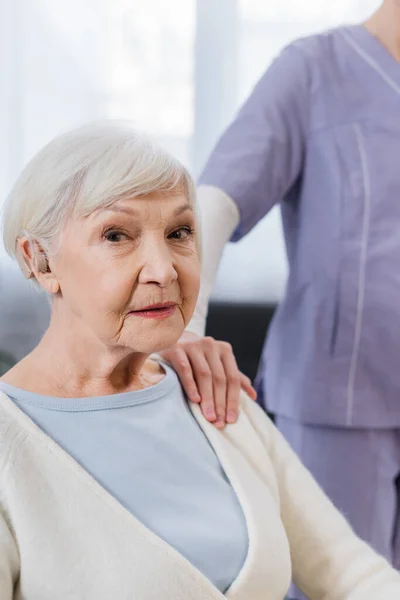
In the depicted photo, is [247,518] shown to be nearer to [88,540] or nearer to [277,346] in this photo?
[88,540]

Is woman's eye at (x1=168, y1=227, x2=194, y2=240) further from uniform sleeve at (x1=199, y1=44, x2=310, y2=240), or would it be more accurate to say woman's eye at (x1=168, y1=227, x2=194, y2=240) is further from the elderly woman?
uniform sleeve at (x1=199, y1=44, x2=310, y2=240)

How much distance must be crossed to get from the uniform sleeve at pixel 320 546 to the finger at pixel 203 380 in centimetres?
8

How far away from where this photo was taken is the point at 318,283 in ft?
4.83

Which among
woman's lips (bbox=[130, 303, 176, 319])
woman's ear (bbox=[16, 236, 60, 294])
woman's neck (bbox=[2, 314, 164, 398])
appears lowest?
woman's neck (bbox=[2, 314, 164, 398])

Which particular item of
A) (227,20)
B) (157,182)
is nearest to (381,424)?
(157,182)

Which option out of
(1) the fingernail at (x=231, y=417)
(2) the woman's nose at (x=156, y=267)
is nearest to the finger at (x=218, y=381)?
(1) the fingernail at (x=231, y=417)

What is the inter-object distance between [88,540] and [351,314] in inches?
25.6

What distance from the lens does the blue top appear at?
40.7 inches

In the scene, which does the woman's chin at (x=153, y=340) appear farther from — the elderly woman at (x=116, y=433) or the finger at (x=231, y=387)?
the finger at (x=231, y=387)

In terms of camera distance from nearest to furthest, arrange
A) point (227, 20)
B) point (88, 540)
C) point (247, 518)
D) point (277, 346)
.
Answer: point (88, 540)
point (247, 518)
point (277, 346)
point (227, 20)

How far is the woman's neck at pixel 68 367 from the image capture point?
108cm

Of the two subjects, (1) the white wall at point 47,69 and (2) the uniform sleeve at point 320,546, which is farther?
(1) the white wall at point 47,69

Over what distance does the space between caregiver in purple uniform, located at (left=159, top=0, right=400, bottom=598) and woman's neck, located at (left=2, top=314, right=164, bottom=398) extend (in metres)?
0.34

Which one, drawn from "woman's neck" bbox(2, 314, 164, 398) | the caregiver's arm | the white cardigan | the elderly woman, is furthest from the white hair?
the caregiver's arm
